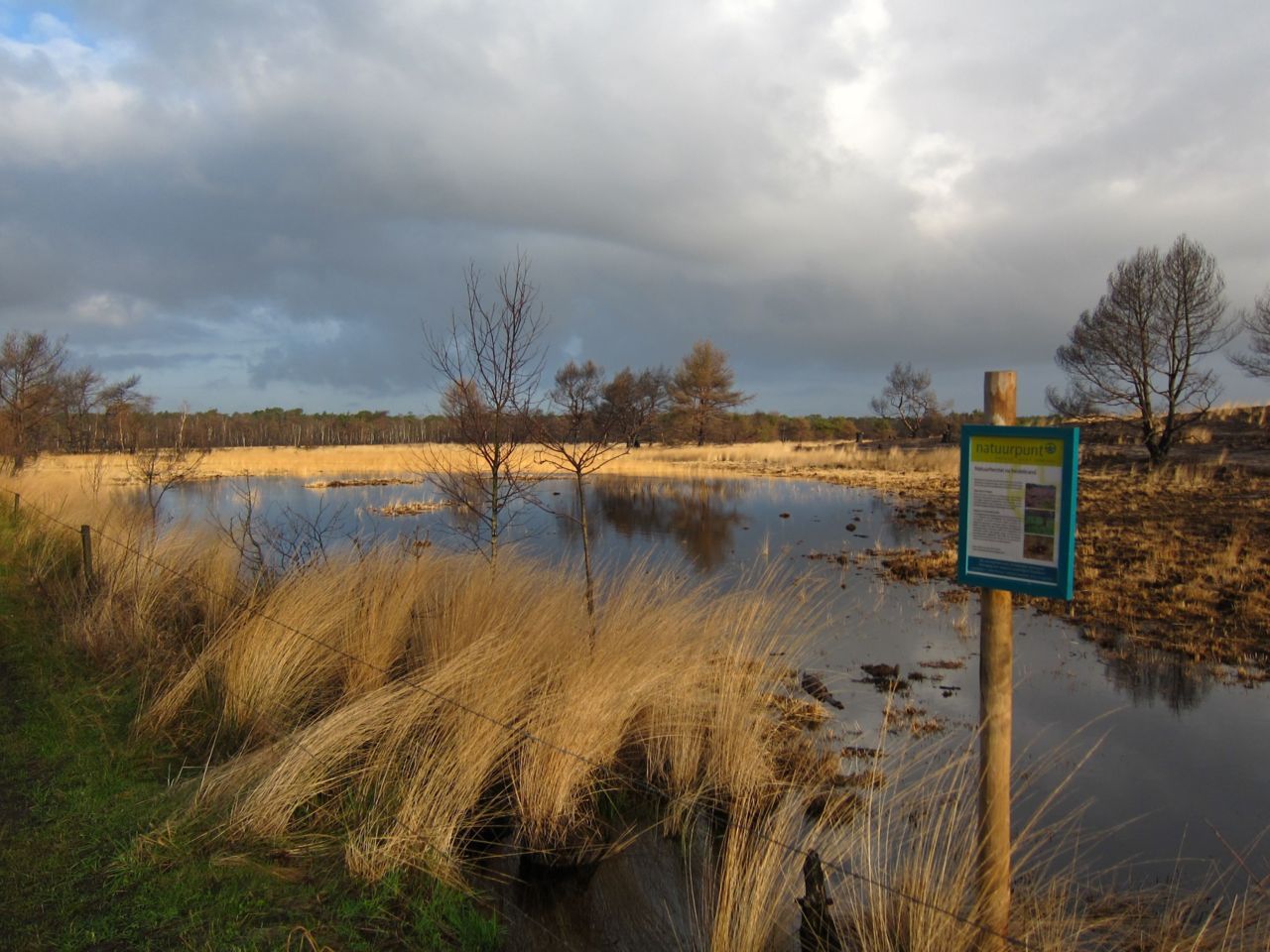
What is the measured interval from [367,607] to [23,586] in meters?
6.05

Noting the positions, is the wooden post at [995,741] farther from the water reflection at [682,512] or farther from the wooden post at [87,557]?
the water reflection at [682,512]

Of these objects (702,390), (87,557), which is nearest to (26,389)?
(87,557)

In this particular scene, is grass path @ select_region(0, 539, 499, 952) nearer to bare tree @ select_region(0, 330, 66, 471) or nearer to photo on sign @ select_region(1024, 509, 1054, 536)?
photo on sign @ select_region(1024, 509, 1054, 536)

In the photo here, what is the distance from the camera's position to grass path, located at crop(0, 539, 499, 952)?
3094mm

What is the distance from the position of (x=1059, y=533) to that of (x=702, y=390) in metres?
61.0

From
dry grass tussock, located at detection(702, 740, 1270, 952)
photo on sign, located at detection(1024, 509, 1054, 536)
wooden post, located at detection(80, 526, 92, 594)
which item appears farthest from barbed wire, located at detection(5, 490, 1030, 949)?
wooden post, located at detection(80, 526, 92, 594)

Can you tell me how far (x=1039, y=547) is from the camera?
267 centimetres

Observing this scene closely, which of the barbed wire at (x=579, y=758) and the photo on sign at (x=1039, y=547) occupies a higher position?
the photo on sign at (x=1039, y=547)

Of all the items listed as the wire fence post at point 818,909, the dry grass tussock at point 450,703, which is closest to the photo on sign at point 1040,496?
the wire fence post at point 818,909

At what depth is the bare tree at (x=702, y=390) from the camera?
205 ft

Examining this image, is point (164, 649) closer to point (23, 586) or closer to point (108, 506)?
point (23, 586)

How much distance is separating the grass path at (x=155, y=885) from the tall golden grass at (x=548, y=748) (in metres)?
0.20

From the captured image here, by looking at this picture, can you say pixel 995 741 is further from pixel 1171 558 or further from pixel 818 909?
pixel 1171 558

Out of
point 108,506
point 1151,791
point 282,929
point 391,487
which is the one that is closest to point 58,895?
point 282,929
